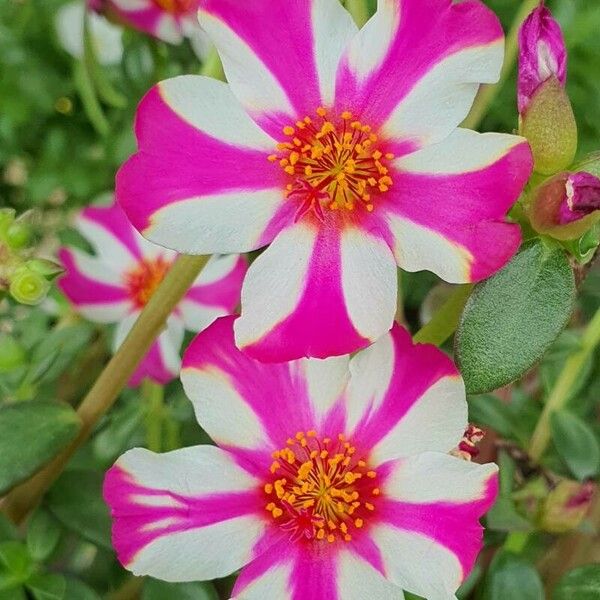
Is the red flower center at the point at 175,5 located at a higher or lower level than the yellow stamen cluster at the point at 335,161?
higher

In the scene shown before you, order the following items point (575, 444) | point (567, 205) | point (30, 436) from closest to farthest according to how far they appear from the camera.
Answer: point (567, 205) < point (30, 436) < point (575, 444)

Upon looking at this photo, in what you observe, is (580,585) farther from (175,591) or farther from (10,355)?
(10,355)

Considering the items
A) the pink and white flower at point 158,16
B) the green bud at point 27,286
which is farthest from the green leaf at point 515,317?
the pink and white flower at point 158,16

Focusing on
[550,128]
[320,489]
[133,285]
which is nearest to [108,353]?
[133,285]

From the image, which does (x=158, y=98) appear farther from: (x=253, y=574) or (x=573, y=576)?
(x=573, y=576)

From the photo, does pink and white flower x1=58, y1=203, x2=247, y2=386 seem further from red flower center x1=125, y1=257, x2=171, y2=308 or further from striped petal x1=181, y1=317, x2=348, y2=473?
striped petal x1=181, y1=317, x2=348, y2=473

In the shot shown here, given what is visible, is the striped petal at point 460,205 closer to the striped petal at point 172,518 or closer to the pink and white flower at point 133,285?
the striped petal at point 172,518
